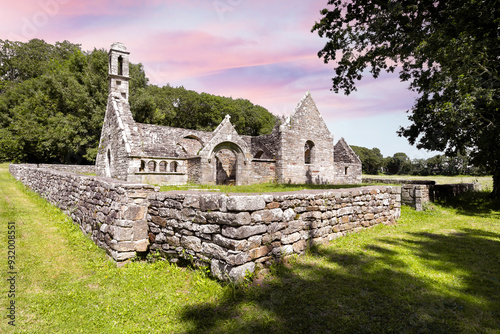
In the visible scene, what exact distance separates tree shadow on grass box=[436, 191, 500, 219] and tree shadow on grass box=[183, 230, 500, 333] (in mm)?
6809

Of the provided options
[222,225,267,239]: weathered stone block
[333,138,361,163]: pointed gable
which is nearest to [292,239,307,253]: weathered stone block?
[222,225,267,239]: weathered stone block

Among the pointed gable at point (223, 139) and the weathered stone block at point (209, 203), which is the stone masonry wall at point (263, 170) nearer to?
the pointed gable at point (223, 139)

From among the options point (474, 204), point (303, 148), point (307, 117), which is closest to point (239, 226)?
point (474, 204)

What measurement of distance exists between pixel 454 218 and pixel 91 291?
11897mm

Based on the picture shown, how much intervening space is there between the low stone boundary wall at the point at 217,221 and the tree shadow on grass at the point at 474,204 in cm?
689

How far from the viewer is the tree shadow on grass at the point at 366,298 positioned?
3109 millimetres

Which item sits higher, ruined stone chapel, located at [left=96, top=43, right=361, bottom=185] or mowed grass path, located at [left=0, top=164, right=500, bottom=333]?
ruined stone chapel, located at [left=96, top=43, right=361, bottom=185]

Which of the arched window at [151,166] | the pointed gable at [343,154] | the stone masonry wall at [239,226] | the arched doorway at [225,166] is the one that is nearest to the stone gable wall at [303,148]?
the pointed gable at [343,154]

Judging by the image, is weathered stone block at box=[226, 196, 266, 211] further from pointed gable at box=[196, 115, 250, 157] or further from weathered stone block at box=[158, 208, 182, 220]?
pointed gable at box=[196, 115, 250, 157]

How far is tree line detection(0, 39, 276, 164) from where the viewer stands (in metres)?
26.2

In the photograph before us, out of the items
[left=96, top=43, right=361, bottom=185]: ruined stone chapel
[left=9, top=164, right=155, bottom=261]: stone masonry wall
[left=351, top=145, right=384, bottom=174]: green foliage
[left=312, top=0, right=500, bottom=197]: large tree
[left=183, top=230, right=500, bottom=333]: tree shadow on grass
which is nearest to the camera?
[left=183, top=230, right=500, bottom=333]: tree shadow on grass

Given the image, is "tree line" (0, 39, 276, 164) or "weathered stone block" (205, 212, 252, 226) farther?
"tree line" (0, 39, 276, 164)

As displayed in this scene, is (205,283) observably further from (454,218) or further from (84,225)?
(454,218)

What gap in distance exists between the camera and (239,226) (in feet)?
13.1
